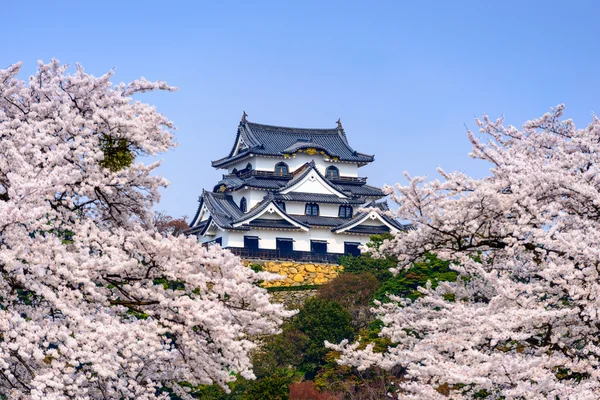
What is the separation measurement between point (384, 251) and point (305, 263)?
36981mm

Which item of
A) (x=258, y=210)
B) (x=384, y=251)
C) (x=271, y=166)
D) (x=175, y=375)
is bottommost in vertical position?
(x=175, y=375)

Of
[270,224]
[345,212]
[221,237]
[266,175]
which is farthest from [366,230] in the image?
[221,237]

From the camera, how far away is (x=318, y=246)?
5316cm

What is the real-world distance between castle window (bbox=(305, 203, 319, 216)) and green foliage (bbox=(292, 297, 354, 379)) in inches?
847

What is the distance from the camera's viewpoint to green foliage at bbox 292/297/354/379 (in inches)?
1225

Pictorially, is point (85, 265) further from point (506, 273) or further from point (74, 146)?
point (506, 273)

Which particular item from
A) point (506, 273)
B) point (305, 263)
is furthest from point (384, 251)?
point (305, 263)

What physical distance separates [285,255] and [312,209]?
492 centimetres

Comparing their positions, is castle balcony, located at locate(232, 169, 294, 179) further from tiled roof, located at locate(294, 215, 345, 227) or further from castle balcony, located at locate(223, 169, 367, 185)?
tiled roof, located at locate(294, 215, 345, 227)

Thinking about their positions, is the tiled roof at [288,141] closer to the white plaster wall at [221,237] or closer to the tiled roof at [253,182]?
the tiled roof at [253,182]

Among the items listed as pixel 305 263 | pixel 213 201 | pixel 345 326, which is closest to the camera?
pixel 345 326

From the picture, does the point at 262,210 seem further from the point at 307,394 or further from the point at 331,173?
the point at 307,394

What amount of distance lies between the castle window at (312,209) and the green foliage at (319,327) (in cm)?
2151

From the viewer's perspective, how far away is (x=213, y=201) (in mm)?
54219
